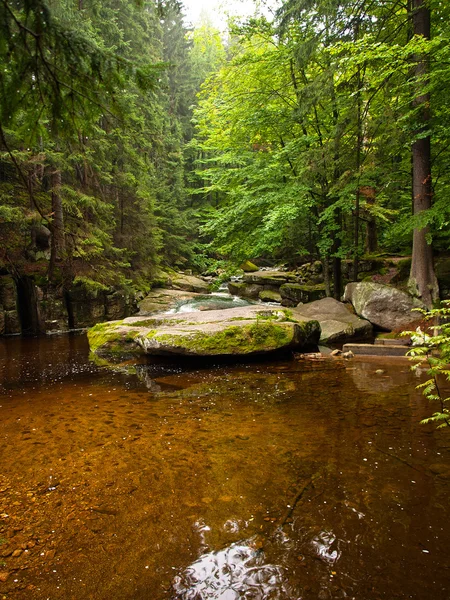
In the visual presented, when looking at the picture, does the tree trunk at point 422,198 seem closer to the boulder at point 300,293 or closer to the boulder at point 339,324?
the boulder at point 339,324

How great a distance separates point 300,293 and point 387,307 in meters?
5.65

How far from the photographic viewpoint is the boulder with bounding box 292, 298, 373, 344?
961 cm

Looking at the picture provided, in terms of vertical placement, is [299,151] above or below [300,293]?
above

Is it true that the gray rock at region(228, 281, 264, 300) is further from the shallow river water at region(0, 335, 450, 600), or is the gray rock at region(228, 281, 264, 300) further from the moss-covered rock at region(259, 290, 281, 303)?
the shallow river water at region(0, 335, 450, 600)

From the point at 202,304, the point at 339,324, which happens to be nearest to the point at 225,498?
the point at 339,324

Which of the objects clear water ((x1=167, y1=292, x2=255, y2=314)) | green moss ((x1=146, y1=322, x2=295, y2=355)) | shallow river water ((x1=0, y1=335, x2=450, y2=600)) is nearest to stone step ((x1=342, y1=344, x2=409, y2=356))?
green moss ((x1=146, y1=322, x2=295, y2=355))

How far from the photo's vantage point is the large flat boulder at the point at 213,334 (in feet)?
24.8

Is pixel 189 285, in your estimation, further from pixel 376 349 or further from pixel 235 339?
pixel 376 349

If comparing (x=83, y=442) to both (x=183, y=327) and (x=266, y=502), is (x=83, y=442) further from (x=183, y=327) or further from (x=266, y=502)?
(x=183, y=327)

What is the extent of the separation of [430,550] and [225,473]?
1.71 meters

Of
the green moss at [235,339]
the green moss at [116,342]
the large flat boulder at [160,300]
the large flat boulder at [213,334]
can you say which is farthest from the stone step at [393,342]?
the large flat boulder at [160,300]

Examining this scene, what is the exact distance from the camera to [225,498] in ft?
9.61

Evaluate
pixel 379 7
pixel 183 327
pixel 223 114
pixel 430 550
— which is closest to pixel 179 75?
pixel 223 114

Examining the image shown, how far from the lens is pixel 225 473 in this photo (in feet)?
10.8
